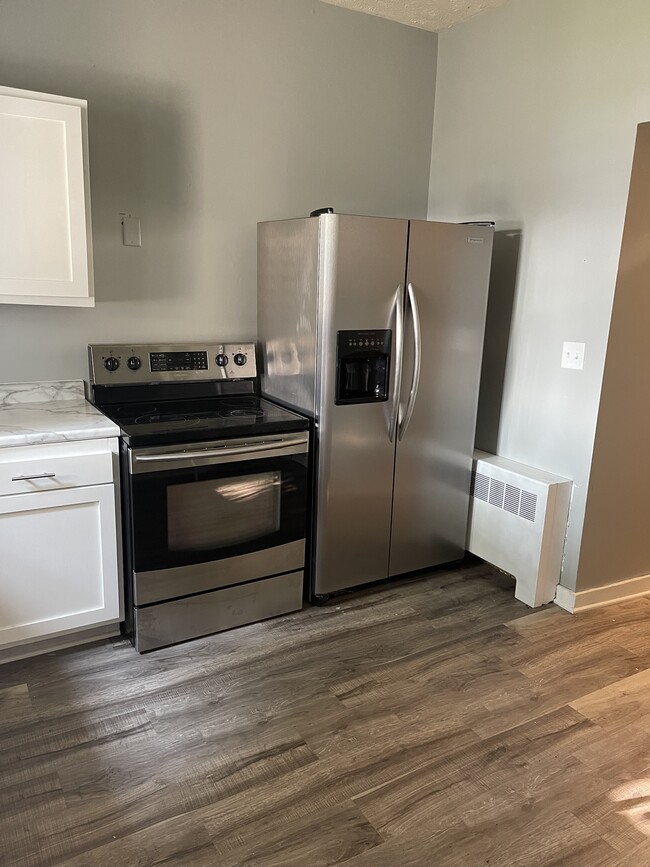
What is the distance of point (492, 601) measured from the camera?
3035 millimetres

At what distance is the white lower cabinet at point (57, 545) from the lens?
2.26 meters

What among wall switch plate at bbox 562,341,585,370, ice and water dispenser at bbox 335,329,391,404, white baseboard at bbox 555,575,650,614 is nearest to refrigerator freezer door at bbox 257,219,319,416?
ice and water dispenser at bbox 335,329,391,404

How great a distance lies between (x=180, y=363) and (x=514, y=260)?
164cm

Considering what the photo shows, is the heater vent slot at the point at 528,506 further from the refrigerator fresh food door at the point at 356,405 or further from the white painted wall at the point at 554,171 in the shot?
the refrigerator fresh food door at the point at 356,405

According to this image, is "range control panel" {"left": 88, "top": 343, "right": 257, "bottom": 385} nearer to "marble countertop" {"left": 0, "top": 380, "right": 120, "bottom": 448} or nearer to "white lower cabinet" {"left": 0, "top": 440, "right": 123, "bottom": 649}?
"marble countertop" {"left": 0, "top": 380, "right": 120, "bottom": 448}

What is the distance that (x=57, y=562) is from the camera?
237 centimetres

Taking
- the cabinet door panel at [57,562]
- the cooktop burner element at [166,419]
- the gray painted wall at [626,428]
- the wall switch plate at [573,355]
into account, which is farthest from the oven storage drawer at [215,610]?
the wall switch plate at [573,355]

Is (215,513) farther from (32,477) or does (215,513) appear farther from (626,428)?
(626,428)

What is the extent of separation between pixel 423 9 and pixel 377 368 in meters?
1.80

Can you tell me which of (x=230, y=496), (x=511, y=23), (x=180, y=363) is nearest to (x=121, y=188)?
(x=180, y=363)

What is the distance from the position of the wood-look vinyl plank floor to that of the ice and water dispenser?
3.14 ft

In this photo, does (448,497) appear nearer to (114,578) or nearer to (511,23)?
(114,578)

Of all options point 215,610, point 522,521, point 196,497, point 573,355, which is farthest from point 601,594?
point 196,497

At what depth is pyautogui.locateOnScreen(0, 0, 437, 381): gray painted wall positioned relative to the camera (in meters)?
2.66
